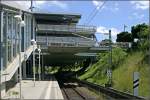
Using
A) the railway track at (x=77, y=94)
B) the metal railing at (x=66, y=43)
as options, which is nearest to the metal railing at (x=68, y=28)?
the metal railing at (x=66, y=43)

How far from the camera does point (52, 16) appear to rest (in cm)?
10688

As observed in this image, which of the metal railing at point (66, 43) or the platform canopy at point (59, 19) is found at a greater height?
the platform canopy at point (59, 19)

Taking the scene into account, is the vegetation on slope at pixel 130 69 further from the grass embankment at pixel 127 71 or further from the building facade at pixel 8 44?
the building facade at pixel 8 44

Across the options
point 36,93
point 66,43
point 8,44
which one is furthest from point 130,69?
point 66,43

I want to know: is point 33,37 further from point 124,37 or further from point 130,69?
point 124,37

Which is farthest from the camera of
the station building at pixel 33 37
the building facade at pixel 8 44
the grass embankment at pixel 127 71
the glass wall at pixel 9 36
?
the grass embankment at pixel 127 71

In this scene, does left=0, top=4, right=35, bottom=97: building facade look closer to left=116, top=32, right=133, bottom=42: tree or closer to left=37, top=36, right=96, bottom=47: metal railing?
left=37, top=36, right=96, bottom=47: metal railing

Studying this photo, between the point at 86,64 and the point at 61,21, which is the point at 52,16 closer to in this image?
the point at 61,21

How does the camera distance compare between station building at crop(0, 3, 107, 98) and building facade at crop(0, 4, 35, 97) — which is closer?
building facade at crop(0, 4, 35, 97)

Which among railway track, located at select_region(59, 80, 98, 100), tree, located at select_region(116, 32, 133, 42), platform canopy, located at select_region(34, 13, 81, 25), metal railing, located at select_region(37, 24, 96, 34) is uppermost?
platform canopy, located at select_region(34, 13, 81, 25)

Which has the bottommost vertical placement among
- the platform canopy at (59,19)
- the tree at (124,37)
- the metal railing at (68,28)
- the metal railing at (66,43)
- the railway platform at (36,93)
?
the railway platform at (36,93)

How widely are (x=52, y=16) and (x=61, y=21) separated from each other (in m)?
3.90

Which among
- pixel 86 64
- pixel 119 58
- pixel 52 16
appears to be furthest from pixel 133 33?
pixel 119 58

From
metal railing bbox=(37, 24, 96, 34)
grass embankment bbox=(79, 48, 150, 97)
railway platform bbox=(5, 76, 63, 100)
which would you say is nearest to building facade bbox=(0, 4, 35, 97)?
railway platform bbox=(5, 76, 63, 100)
